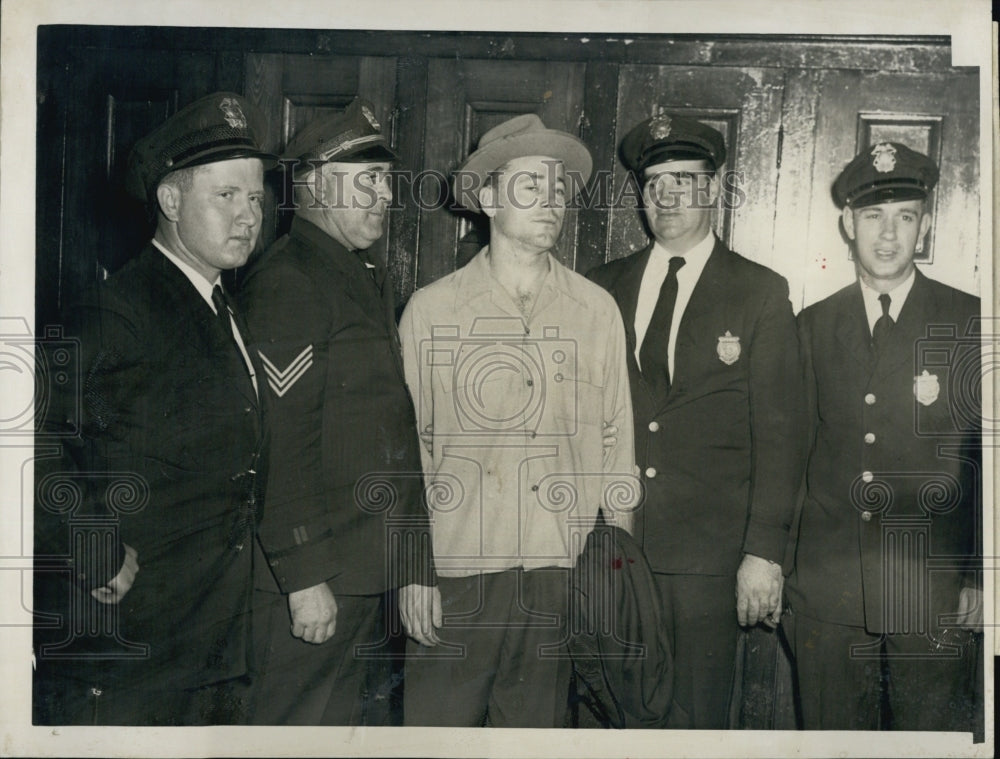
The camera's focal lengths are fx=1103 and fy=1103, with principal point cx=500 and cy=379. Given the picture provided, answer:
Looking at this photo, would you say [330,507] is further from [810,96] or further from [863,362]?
[810,96]

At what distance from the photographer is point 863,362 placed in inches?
115

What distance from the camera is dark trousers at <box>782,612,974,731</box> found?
9.66 feet

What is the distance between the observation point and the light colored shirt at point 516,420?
113 inches

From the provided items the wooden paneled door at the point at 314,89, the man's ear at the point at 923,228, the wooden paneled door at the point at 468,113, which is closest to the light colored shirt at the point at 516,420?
the wooden paneled door at the point at 468,113

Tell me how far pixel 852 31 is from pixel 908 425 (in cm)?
107

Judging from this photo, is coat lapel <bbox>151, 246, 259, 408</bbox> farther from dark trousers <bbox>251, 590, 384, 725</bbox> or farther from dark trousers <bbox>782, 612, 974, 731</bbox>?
dark trousers <bbox>782, 612, 974, 731</bbox>

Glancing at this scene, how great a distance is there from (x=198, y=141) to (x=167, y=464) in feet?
2.75

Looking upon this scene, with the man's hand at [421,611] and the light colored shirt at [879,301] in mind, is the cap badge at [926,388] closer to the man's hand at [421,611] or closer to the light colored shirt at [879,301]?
the light colored shirt at [879,301]

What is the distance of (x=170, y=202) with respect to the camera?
9.32 feet

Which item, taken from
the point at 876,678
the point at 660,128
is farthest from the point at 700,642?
the point at 660,128

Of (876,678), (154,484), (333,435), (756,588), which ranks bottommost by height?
(876,678)

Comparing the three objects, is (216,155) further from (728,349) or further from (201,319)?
(728,349)

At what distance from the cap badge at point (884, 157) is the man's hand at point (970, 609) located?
3.79 ft

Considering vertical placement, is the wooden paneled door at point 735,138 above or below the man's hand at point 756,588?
above
